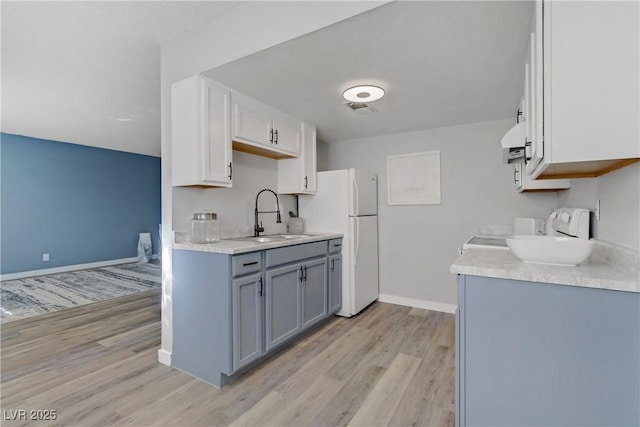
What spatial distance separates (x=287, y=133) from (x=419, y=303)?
7.90 feet

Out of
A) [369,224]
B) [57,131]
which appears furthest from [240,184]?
[57,131]

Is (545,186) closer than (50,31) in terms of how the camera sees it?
No

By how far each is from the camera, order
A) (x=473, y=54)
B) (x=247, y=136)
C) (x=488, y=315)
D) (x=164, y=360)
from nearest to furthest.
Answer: (x=488, y=315) < (x=473, y=54) < (x=164, y=360) < (x=247, y=136)

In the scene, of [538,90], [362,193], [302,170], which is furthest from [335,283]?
[538,90]

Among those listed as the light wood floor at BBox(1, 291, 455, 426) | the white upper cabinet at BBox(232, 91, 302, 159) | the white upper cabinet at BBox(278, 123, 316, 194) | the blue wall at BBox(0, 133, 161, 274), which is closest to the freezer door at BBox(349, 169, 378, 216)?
the white upper cabinet at BBox(278, 123, 316, 194)

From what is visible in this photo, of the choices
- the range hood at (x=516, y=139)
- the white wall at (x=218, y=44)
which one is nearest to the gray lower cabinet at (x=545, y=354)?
the range hood at (x=516, y=139)

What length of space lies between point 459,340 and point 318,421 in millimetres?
957

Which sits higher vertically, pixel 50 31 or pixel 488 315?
pixel 50 31

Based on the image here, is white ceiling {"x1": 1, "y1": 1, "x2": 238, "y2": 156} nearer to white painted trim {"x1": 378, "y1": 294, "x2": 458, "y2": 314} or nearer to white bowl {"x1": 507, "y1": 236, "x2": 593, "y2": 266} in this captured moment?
white bowl {"x1": 507, "y1": 236, "x2": 593, "y2": 266}

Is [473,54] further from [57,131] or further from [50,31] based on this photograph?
[57,131]

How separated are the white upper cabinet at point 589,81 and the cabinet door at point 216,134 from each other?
194cm

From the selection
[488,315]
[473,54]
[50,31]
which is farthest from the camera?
[50,31]

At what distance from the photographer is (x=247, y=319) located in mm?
2121

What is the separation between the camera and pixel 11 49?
2396 mm
